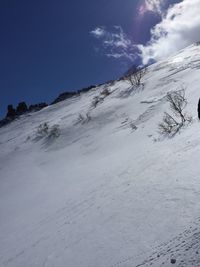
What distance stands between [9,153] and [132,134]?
10.7 m

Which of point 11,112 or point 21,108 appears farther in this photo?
point 21,108

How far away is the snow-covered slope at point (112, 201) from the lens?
460 centimetres

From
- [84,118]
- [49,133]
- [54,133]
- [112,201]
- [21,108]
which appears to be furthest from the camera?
[21,108]

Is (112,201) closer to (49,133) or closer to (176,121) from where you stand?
(176,121)

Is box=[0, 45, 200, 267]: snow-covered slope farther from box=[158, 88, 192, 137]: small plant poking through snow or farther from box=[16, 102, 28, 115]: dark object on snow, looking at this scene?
box=[16, 102, 28, 115]: dark object on snow

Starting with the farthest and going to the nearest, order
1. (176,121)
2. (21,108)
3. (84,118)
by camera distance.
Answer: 1. (21,108)
2. (84,118)
3. (176,121)

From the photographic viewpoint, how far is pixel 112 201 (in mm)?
6797

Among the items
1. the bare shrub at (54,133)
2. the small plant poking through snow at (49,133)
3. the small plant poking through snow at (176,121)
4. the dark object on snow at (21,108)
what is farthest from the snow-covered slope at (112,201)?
the dark object on snow at (21,108)

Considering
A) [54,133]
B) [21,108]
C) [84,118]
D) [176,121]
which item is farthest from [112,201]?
[21,108]

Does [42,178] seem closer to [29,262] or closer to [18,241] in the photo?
[18,241]

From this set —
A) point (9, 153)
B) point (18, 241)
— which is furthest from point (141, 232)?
point (9, 153)

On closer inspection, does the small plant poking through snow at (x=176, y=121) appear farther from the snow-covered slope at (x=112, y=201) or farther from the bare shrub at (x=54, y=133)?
the bare shrub at (x=54, y=133)

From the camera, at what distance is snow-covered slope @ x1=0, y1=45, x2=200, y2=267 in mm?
4598

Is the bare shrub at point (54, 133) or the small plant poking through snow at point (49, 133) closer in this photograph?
the bare shrub at point (54, 133)
